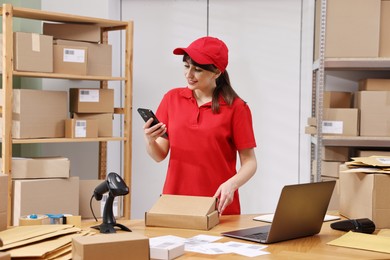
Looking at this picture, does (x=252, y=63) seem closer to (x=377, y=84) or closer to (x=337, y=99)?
(x=337, y=99)

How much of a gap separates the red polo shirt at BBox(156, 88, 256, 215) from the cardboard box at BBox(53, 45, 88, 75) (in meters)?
1.19

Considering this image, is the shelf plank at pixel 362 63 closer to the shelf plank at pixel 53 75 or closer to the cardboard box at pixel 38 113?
the shelf plank at pixel 53 75

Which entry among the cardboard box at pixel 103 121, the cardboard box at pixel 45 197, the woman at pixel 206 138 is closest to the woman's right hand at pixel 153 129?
the woman at pixel 206 138

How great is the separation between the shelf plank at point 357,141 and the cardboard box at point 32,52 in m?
1.70

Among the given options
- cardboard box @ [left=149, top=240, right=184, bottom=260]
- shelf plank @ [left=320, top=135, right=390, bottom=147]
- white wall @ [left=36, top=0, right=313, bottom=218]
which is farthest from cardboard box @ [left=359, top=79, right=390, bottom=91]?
cardboard box @ [left=149, top=240, right=184, bottom=260]

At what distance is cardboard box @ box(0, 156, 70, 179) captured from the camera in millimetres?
3312

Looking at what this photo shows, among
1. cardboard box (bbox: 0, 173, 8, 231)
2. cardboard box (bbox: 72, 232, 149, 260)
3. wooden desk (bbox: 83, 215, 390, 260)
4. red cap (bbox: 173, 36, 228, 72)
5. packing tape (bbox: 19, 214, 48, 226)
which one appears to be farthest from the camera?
red cap (bbox: 173, 36, 228, 72)

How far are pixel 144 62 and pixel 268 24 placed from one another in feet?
2.99

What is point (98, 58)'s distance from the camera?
3.64 meters

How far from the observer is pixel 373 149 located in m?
3.47

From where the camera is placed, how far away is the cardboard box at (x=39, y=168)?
331cm

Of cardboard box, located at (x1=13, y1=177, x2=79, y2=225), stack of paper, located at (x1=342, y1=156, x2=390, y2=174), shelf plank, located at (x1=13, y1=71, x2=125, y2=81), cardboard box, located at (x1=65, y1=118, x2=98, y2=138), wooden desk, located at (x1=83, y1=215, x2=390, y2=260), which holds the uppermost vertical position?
shelf plank, located at (x1=13, y1=71, x2=125, y2=81)

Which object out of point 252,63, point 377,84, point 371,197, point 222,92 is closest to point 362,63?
point 377,84

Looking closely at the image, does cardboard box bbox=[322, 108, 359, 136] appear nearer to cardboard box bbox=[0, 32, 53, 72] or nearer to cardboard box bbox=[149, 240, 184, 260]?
cardboard box bbox=[0, 32, 53, 72]
